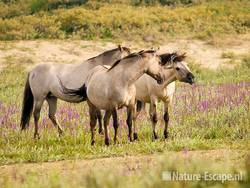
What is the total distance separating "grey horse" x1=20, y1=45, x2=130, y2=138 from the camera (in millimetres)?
12656

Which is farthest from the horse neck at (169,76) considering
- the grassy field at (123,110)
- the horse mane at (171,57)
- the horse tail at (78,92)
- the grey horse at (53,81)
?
the horse tail at (78,92)

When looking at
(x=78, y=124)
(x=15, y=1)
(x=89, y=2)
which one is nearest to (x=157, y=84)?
(x=78, y=124)

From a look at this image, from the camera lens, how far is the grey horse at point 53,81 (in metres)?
12.7

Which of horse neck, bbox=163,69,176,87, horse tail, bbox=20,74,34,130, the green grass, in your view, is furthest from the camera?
the green grass

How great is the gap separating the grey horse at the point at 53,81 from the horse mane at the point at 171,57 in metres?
1.22

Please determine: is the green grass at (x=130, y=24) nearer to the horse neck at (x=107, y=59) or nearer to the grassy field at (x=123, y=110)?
the grassy field at (x=123, y=110)

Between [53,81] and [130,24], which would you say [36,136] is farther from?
[130,24]

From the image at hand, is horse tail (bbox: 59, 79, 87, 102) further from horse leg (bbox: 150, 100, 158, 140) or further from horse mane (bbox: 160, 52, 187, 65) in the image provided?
horse mane (bbox: 160, 52, 187, 65)

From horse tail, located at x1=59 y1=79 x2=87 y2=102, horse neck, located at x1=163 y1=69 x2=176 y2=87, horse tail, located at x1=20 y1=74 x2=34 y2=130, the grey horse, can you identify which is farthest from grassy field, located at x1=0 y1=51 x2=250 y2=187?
horse neck, located at x1=163 y1=69 x2=176 y2=87

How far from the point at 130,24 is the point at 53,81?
24505 millimetres

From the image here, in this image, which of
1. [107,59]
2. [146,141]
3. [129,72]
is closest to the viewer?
[129,72]

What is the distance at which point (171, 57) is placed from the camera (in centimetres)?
1145

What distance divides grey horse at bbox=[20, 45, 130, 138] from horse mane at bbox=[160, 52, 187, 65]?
1.22m

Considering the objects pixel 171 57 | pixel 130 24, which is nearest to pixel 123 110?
pixel 171 57
